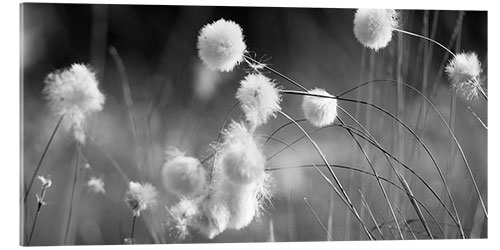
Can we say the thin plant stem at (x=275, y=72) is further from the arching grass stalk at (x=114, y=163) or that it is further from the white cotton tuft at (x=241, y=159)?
the arching grass stalk at (x=114, y=163)

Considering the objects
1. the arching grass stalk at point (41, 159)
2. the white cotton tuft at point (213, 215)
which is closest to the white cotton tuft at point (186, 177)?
the white cotton tuft at point (213, 215)

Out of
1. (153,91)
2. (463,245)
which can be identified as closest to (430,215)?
(463,245)

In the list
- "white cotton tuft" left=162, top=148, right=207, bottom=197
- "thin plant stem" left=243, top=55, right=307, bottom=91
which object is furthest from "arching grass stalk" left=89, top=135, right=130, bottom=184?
"thin plant stem" left=243, top=55, right=307, bottom=91

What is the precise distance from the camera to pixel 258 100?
9.34 feet

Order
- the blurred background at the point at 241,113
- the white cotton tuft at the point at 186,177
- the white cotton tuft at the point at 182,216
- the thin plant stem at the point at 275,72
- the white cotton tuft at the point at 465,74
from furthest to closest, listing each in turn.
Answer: the white cotton tuft at the point at 465,74, the thin plant stem at the point at 275,72, the blurred background at the point at 241,113, the white cotton tuft at the point at 182,216, the white cotton tuft at the point at 186,177

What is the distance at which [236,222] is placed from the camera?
8.75 feet

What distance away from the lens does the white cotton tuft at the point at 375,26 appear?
308 centimetres

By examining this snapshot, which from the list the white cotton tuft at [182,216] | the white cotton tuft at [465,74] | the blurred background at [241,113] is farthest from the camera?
the white cotton tuft at [465,74]

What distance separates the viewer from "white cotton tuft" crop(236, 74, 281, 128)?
9.32ft

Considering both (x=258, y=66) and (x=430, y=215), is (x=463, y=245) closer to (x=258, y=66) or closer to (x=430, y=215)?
(x=430, y=215)

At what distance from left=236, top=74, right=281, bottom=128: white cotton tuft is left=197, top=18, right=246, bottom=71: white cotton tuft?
102 millimetres

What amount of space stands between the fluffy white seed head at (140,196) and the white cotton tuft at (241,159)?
43 cm

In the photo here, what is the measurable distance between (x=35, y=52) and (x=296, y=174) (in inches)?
41.6

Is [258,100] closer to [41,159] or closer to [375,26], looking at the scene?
[375,26]
